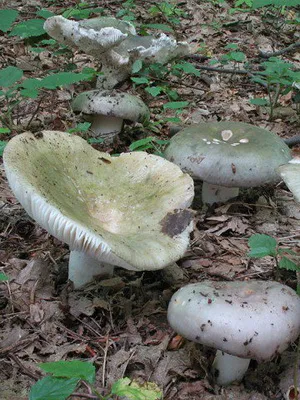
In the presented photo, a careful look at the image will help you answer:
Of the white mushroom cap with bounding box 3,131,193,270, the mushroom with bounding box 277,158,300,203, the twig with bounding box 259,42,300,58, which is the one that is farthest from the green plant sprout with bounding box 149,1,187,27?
the mushroom with bounding box 277,158,300,203

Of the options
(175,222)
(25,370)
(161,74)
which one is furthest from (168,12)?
(25,370)

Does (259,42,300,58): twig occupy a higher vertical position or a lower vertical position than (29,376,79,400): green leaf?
lower

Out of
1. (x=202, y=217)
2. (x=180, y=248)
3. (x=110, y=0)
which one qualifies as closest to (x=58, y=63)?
(x=110, y=0)

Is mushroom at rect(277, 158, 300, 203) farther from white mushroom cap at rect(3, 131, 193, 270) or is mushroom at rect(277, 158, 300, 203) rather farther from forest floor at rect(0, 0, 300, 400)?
forest floor at rect(0, 0, 300, 400)

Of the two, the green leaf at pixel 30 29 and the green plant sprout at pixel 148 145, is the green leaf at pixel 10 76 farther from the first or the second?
the green leaf at pixel 30 29

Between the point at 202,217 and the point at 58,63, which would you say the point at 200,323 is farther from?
the point at 58,63

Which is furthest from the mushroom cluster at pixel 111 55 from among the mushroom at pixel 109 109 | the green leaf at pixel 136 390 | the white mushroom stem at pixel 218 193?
the green leaf at pixel 136 390

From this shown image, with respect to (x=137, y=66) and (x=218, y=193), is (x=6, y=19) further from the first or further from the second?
(x=218, y=193)
